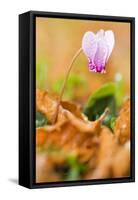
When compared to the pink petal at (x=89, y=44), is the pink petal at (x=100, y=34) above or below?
above

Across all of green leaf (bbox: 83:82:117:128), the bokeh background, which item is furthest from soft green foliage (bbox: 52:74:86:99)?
green leaf (bbox: 83:82:117:128)

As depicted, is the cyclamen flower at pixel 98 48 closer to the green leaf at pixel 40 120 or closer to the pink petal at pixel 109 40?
the pink petal at pixel 109 40

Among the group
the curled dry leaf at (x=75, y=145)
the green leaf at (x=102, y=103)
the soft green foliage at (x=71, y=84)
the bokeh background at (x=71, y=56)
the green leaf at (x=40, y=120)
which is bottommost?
the curled dry leaf at (x=75, y=145)

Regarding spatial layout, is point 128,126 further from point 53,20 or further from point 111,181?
point 53,20

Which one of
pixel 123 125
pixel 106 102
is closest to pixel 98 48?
pixel 106 102

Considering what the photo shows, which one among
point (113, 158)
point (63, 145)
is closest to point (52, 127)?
point (63, 145)

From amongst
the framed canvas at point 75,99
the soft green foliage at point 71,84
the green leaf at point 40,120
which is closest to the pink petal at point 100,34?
the framed canvas at point 75,99

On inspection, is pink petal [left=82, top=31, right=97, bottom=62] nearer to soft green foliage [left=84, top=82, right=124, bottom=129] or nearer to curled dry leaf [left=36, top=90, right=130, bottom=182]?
soft green foliage [left=84, top=82, right=124, bottom=129]

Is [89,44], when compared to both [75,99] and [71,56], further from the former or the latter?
[75,99]
